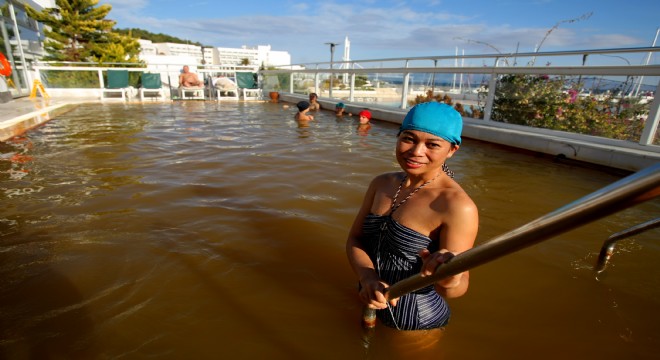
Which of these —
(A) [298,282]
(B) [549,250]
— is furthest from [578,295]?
(A) [298,282]

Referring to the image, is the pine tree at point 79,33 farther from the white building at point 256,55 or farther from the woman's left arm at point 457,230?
the white building at point 256,55

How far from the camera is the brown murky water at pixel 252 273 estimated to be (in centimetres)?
193

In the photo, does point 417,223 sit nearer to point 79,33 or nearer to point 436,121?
point 436,121

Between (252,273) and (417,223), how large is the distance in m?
1.49

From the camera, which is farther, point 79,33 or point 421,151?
point 79,33

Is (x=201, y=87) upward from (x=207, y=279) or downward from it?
upward

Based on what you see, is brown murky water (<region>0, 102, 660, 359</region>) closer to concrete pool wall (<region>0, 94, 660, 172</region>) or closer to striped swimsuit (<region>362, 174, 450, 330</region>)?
striped swimsuit (<region>362, 174, 450, 330</region>)

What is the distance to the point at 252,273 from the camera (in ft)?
8.51

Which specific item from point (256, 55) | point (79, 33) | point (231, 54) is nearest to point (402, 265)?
point (79, 33)

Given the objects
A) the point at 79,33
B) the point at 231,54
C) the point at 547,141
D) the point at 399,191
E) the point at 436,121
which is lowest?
the point at 547,141

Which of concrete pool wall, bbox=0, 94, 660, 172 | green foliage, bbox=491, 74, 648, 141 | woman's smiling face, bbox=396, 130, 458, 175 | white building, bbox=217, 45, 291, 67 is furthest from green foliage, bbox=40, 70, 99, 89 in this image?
white building, bbox=217, 45, 291, 67

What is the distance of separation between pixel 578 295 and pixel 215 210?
10.8 ft

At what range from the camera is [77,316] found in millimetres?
2049

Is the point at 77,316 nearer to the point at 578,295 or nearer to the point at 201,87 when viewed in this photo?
the point at 578,295
